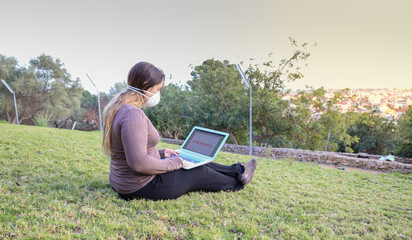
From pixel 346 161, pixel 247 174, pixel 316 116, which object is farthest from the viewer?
pixel 316 116

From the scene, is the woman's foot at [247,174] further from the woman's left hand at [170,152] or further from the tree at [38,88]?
the tree at [38,88]

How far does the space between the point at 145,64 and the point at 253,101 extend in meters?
13.3

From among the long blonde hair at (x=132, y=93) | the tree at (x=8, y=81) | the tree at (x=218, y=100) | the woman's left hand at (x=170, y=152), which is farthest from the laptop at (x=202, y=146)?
the tree at (x=8, y=81)

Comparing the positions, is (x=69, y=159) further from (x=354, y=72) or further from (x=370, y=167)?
(x=354, y=72)

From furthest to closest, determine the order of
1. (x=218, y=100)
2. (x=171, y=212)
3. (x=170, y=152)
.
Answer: (x=218, y=100) < (x=170, y=152) < (x=171, y=212)

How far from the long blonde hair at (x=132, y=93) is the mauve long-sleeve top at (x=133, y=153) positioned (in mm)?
69

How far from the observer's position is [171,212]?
2318 millimetres

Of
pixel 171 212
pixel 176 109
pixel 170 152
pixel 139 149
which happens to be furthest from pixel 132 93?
pixel 176 109

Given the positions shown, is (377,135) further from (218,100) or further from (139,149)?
(139,149)

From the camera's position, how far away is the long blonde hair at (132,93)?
7.39 feet

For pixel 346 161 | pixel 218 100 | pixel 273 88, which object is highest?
pixel 273 88

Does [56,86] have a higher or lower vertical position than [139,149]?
higher

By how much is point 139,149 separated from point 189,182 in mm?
769

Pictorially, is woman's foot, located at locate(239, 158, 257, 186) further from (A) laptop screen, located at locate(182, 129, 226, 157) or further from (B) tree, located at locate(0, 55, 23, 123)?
(B) tree, located at locate(0, 55, 23, 123)
